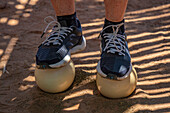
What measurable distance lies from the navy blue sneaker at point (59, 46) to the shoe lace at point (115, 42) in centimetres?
31

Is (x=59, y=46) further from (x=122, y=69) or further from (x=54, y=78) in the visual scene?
(x=122, y=69)

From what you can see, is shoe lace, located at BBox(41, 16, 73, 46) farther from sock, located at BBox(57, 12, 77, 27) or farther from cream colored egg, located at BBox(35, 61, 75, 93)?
cream colored egg, located at BBox(35, 61, 75, 93)

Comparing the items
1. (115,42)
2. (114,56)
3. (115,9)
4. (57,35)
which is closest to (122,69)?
(114,56)

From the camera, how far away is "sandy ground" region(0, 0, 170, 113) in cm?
166

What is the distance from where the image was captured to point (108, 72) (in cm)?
156

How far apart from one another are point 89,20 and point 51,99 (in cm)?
178

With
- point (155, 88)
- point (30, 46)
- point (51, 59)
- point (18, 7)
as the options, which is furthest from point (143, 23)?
point (18, 7)

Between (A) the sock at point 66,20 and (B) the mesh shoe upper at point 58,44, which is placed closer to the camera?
(B) the mesh shoe upper at point 58,44

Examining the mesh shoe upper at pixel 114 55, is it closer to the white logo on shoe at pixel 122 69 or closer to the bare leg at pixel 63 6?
the white logo on shoe at pixel 122 69

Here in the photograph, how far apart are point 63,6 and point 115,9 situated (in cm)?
47

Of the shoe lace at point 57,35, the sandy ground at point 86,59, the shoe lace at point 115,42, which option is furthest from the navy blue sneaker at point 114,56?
the shoe lace at point 57,35

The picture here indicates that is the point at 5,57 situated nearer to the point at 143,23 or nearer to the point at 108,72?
the point at 108,72

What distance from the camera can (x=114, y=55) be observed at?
168cm

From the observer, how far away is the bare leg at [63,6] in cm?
183
